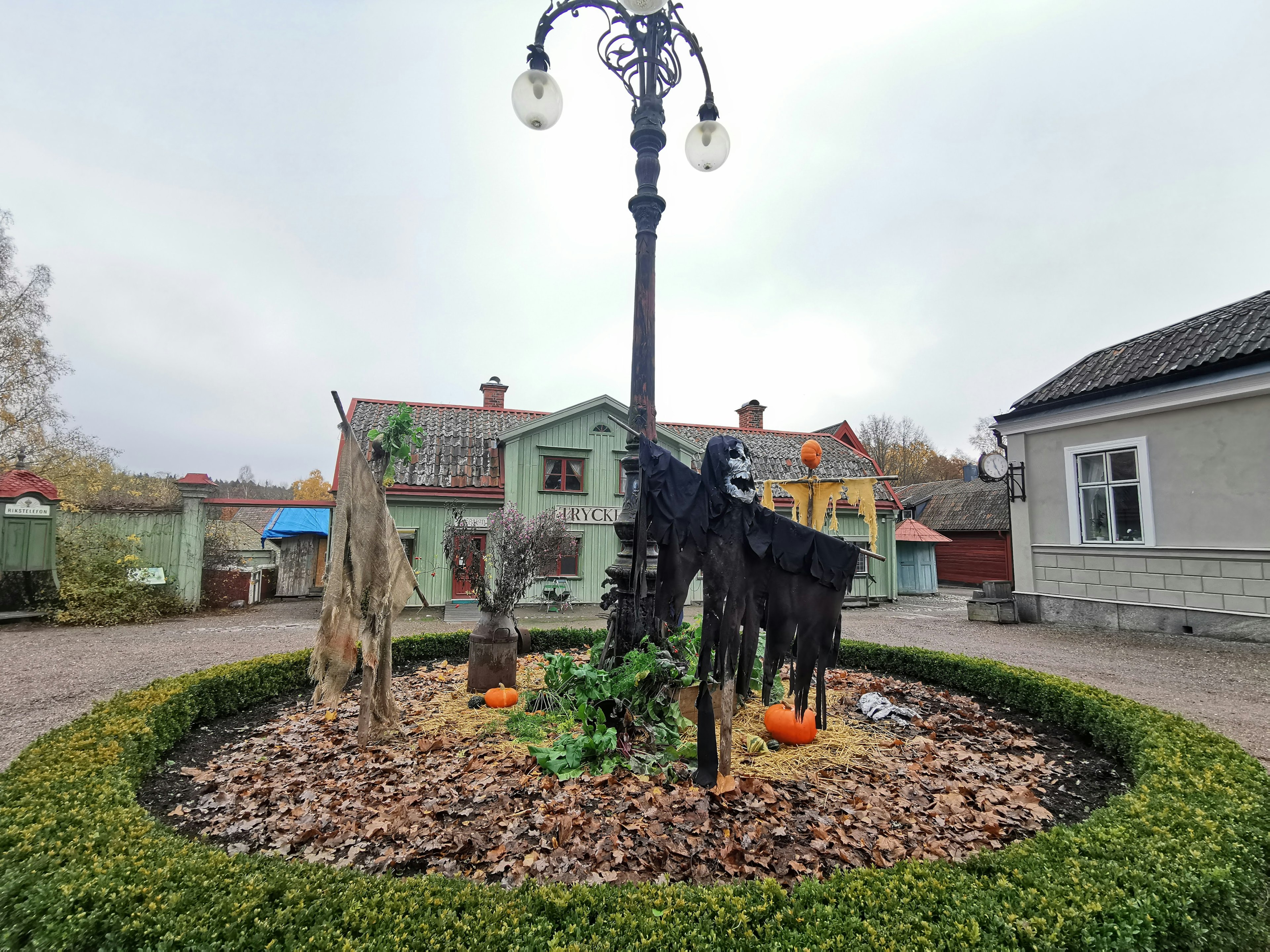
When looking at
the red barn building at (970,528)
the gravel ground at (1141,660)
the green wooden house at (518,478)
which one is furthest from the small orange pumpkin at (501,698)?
the red barn building at (970,528)

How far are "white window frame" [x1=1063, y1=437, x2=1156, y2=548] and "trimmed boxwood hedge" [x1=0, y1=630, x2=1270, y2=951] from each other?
9.77 metres

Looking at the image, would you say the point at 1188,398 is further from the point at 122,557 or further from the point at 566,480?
the point at 122,557

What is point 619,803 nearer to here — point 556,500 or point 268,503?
point 556,500

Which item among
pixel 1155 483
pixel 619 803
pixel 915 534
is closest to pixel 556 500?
pixel 619 803

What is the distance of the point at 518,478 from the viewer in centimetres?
1645

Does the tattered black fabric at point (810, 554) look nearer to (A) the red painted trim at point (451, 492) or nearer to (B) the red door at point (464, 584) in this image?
(B) the red door at point (464, 584)

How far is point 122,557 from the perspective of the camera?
13.9 meters

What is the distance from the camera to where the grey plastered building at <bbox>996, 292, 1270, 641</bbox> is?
9.52 m

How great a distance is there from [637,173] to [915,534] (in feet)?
68.5

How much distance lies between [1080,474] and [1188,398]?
237 centimetres

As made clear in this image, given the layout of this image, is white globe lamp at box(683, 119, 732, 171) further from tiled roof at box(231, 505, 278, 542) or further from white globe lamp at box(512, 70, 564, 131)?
tiled roof at box(231, 505, 278, 542)

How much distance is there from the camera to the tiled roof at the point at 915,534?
22.0 metres

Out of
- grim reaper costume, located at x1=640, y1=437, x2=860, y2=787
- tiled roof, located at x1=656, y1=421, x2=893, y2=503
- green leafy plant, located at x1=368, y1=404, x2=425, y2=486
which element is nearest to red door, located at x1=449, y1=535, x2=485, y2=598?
tiled roof, located at x1=656, y1=421, x2=893, y2=503

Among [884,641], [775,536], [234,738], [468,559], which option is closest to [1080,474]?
[884,641]
